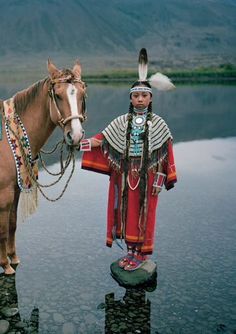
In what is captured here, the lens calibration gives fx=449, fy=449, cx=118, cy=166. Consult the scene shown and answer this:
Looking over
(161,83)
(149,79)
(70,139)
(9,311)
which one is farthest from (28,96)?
(9,311)

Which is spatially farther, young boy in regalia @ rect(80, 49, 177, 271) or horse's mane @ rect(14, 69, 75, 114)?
young boy in regalia @ rect(80, 49, 177, 271)

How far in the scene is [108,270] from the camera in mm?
5242

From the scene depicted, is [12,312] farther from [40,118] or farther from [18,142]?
[40,118]

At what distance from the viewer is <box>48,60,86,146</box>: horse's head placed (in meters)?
4.08

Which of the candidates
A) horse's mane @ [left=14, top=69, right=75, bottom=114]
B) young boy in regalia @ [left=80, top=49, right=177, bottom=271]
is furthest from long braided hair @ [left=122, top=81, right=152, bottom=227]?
horse's mane @ [left=14, top=69, right=75, bottom=114]

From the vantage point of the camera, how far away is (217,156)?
12039mm

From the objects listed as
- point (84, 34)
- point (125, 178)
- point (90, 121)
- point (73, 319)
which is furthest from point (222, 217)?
point (84, 34)

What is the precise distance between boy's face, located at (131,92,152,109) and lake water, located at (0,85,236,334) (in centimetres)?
196

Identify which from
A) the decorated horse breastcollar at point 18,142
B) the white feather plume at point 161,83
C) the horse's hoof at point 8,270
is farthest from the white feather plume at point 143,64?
the horse's hoof at point 8,270

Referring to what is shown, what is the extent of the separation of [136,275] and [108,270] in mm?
446

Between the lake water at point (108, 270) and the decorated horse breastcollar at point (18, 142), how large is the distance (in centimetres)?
118

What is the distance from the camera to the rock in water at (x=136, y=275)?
488 cm

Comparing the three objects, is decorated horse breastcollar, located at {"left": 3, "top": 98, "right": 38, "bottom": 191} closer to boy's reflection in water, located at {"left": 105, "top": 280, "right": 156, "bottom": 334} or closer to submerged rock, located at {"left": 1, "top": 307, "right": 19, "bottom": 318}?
submerged rock, located at {"left": 1, "top": 307, "right": 19, "bottom": 318}

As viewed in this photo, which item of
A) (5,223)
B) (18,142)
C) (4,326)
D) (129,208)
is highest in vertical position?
(18,142)
